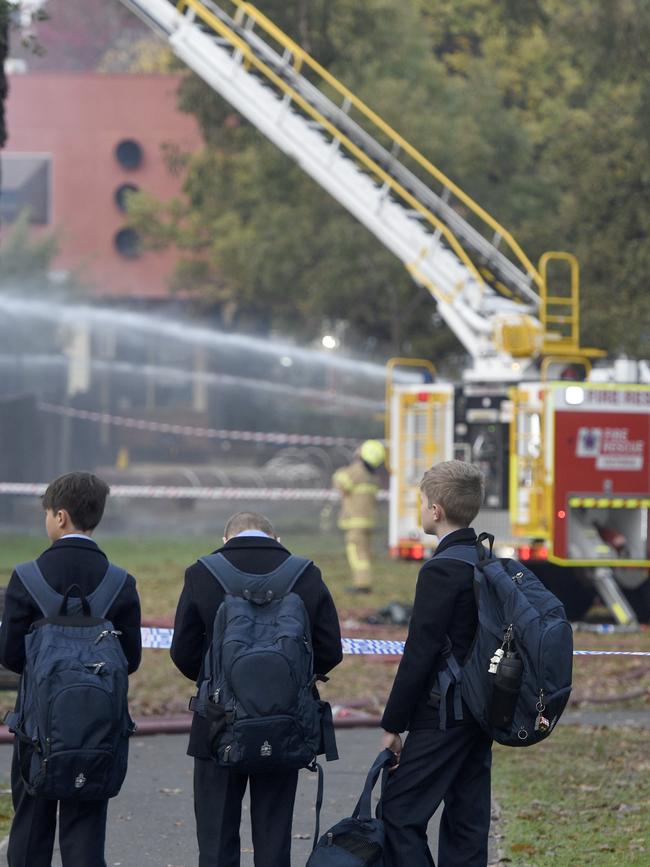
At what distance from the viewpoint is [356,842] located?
15.2ft

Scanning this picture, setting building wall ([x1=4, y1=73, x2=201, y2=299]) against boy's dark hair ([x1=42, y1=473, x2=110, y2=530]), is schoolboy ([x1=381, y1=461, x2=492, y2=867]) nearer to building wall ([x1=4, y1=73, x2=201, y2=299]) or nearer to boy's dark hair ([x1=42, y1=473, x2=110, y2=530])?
boy's dark hair ([x1=42, y1=473, x2=110, y2=530])

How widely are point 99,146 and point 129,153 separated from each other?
0.84 meters

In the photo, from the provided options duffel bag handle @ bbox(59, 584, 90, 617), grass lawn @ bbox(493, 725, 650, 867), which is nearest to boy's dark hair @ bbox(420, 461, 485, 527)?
duffel bag handle @ bbox(59, 584, 90, 617)

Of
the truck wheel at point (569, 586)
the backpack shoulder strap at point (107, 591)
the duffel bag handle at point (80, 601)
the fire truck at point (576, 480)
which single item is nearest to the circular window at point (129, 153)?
the fire truck at point (576, 480)

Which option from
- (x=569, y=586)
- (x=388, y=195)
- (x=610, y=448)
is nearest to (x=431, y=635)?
(x=610, y=448)

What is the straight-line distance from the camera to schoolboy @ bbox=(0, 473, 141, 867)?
464 cm

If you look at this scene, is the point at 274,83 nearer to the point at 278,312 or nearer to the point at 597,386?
the point at 597,386

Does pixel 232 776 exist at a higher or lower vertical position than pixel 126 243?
lower

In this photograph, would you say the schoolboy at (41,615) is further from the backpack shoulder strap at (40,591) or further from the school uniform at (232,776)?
the school uniform at (232,776)

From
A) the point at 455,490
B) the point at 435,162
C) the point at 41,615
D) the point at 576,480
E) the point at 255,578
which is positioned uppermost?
the point at 435,162

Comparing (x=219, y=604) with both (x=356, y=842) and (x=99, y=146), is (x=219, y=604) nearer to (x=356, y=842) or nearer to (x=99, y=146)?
(x=356, y=842)

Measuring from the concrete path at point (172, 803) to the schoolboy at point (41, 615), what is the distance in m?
1.31

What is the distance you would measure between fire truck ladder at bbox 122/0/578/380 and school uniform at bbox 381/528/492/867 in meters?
9.68

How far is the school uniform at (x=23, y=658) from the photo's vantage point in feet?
15.2
